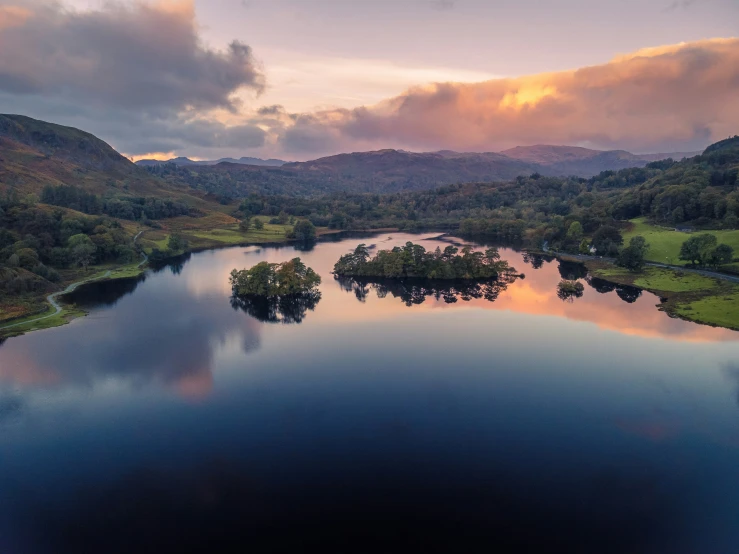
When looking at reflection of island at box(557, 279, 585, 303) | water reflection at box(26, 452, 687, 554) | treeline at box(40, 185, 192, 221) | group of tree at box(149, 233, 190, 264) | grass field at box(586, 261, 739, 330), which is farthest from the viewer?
treeline at box(40, 185, 192, 221)

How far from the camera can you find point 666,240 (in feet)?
363

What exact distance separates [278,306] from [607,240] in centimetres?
8850

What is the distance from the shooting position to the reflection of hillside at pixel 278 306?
7044 cm

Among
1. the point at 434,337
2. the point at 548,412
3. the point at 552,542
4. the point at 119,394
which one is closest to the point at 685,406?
the point at 548,412

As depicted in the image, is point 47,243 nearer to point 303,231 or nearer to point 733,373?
point 303,231

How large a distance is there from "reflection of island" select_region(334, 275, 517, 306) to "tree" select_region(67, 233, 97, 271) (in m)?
57.0

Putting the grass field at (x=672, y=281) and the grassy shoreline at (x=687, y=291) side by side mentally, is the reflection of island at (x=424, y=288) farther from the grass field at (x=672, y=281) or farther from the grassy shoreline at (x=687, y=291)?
the grass field at (x=672, y=281)

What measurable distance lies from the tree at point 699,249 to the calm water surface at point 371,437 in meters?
37.1

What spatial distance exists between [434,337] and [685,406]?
2761cm

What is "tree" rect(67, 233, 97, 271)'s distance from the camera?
10188 cm

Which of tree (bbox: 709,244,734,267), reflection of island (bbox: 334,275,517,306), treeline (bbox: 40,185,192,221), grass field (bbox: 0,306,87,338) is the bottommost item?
grass field (bbox: 0,306,87,338)

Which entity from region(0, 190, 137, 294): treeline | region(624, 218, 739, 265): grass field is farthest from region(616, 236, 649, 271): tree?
region(0, 190, 137, 294): treeline

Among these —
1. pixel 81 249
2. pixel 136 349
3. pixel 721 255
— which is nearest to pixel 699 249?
pixel 721 255

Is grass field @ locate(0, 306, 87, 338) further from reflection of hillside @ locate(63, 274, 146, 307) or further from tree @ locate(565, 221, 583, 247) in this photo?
tree @ locate(565, 221, 583, 247)
